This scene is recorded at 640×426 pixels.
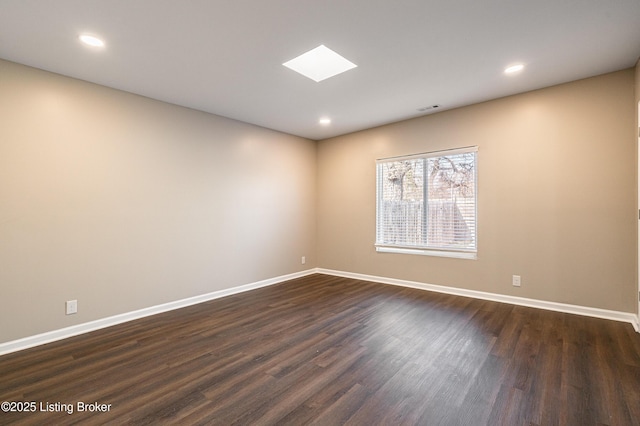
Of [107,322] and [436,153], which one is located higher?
[436,153]

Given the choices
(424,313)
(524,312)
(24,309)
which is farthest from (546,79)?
(24,309)

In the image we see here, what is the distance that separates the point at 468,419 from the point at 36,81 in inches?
184

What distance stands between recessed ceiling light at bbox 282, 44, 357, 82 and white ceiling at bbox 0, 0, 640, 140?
0.34ft

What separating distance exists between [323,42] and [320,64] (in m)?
0.58

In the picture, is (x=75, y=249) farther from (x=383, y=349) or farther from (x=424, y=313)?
(x=424, y=313)

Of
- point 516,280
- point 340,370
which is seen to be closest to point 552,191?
point 516,280

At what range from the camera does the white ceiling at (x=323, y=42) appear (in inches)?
84.7

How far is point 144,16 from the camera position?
2.21 m

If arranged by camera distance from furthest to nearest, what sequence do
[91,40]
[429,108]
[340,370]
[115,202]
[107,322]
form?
[429,108] < [115,202] < [107,322] < [91,40] < [340,370]

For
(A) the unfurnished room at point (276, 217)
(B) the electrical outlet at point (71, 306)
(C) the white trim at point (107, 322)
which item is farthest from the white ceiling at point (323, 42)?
(C) the white trim at point (107, 322)

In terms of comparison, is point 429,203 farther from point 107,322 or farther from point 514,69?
point 107,322

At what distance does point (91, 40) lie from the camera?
2.50 meters

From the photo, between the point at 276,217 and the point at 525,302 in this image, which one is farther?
the point at 276,217

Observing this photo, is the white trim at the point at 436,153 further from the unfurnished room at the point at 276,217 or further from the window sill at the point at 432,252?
the window sill at the point at 432,252
